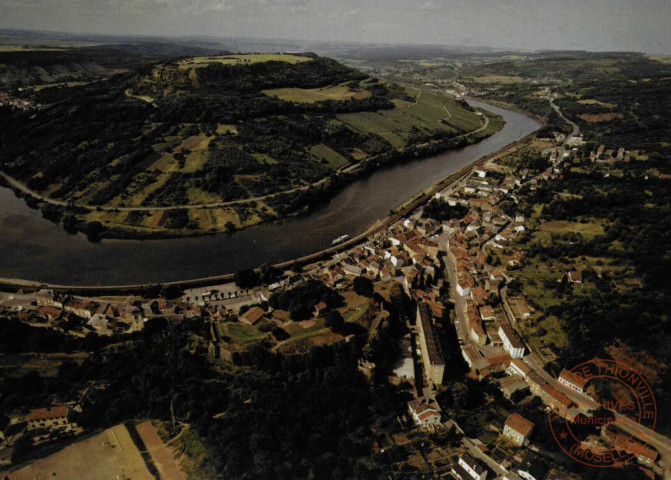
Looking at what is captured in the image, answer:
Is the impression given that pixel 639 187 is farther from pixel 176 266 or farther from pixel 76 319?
pixel 76 319

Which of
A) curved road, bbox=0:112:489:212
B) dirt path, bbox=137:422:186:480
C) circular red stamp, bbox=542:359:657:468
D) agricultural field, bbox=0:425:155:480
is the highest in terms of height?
curved road, bbox=0:112:489:212

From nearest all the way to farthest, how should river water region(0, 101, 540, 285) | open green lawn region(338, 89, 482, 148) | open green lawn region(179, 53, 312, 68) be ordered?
river water region(0, 101, 540, 285) → open green lawn region(338, 89, 482, 148) → open green lawn region(179, 53, 312, 68)

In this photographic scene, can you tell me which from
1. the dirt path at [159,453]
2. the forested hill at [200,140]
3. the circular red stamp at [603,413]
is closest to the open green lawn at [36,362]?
the dirt path at [159,453]

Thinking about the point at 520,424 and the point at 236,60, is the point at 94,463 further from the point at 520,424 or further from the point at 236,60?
the point at 236,60

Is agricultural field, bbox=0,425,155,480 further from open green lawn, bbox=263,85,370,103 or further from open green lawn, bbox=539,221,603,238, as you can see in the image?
open green lawn, bbox=263,85,370,103

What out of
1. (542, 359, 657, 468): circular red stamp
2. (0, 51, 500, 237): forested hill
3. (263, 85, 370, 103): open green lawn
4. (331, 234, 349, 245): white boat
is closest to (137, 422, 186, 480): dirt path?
(542, 359, 657, 468): circular red stamp

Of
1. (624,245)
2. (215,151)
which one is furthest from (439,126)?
(624,245)
